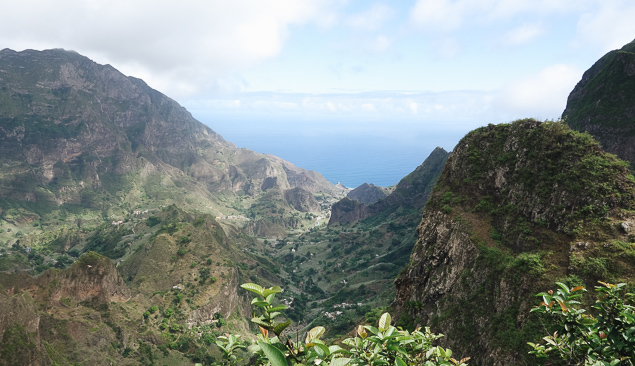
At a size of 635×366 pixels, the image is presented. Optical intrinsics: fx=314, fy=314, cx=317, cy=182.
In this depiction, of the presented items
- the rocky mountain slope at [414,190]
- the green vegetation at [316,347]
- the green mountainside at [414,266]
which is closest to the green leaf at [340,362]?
the green vegetation at [316,347]

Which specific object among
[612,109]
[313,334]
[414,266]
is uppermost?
[612,109]

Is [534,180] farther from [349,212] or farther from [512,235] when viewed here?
[349,212]

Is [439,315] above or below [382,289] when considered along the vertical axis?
above

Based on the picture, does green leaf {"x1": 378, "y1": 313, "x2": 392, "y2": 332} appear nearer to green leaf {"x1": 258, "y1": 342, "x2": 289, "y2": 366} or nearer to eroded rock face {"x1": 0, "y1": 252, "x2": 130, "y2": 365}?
green leaf {"x1": 258, "y1": 342, "x2": 289, "y2": 366}

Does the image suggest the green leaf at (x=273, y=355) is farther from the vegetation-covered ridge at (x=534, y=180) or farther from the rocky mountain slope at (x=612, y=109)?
the rocky mountain slope at (x=612, y=109)

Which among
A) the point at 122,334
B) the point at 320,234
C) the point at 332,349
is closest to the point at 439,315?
the point at 332,349

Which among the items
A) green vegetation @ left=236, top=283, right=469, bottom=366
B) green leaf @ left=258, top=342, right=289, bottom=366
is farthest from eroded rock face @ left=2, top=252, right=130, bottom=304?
green leaf @ left=258, top=342, right=289, bottom=366

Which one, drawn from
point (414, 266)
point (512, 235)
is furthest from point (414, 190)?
point (512, 235)

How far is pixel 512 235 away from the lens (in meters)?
33.8

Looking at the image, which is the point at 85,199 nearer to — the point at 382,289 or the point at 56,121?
the point at 56,121

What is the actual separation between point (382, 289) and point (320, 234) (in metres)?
83.9

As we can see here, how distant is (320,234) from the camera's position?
17250 centimetres

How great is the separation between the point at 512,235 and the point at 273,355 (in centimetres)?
3767

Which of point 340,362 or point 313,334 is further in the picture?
point 313,334
